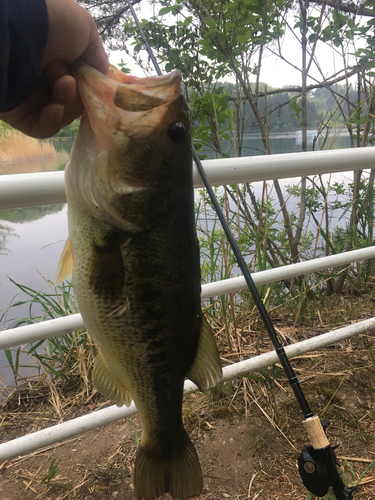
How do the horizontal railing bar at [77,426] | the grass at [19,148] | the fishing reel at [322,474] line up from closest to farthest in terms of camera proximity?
the fishing reel at [322,474], the horizontal railing bar at [77,426], the grass at [19,148]

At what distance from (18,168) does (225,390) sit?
163 cm

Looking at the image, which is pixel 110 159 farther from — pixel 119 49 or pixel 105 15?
pixel 119 49

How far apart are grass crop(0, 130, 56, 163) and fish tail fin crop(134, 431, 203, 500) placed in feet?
3.79

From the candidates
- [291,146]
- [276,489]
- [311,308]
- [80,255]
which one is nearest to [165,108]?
[80,255]

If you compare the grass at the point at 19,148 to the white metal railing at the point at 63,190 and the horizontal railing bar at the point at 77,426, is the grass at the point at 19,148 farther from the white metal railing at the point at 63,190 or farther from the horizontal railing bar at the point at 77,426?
the horizontal railing bar at the point at 77,426

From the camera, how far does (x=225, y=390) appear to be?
2.04 m

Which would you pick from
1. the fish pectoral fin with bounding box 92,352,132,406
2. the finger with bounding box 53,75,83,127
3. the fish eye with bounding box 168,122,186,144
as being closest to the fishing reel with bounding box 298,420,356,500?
the fish pectoral fin with bounding box 92,352,132,406

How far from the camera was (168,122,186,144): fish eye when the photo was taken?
81 cm

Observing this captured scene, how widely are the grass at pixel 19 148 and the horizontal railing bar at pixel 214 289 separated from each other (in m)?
0.70

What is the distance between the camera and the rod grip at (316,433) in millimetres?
1061

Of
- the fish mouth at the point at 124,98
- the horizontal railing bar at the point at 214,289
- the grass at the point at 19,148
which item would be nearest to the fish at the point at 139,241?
the fish mouth at the point at 124,98

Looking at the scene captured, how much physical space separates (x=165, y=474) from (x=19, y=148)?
1.24 m

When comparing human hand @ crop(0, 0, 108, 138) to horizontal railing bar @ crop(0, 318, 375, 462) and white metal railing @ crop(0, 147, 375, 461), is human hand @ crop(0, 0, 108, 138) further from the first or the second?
horizontal railing bar @ crop(0, 318, 375, 462)

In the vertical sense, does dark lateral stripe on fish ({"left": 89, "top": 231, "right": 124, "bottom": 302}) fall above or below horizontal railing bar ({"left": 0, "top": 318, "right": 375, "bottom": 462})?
above
